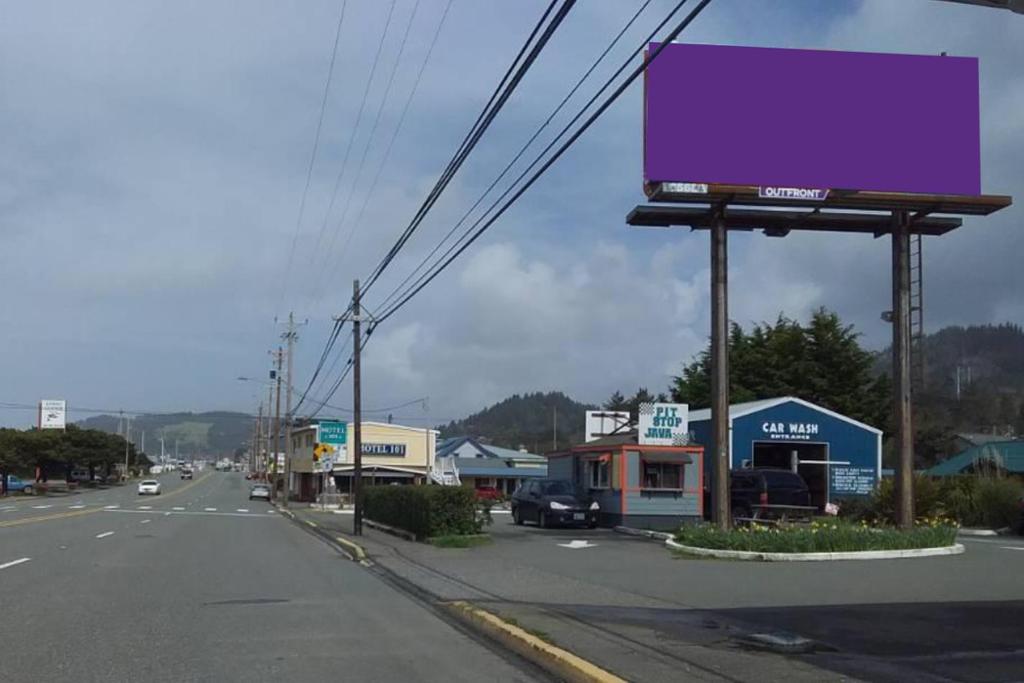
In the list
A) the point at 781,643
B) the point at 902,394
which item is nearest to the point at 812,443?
the point at 902,394

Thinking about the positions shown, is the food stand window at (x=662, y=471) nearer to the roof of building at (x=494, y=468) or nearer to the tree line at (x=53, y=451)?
the roof of building at (x=494, y=468)

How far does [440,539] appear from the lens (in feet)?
88.0

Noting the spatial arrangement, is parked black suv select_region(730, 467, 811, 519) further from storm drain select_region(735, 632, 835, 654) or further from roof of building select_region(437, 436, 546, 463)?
roof of building select_region(437, 436, 546, 463)

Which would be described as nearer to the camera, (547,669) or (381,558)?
(547,669)

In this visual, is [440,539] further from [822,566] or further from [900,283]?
[900,283]

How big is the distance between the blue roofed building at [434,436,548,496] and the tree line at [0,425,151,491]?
34.5 metres

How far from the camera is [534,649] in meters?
10.8

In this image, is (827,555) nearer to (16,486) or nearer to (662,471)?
(662,471)

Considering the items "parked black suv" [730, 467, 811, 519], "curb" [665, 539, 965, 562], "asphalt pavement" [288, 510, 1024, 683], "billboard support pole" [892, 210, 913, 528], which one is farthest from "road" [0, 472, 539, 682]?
"parked black suv" [730, 467, 811, 519]

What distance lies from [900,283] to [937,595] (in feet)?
39.1

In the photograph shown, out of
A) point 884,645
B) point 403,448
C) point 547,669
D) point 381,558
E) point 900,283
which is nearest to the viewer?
point 547,669

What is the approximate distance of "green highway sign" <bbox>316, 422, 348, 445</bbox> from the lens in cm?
6096

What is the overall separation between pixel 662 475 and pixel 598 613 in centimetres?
1934

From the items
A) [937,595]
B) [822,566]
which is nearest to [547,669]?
[937,595]
